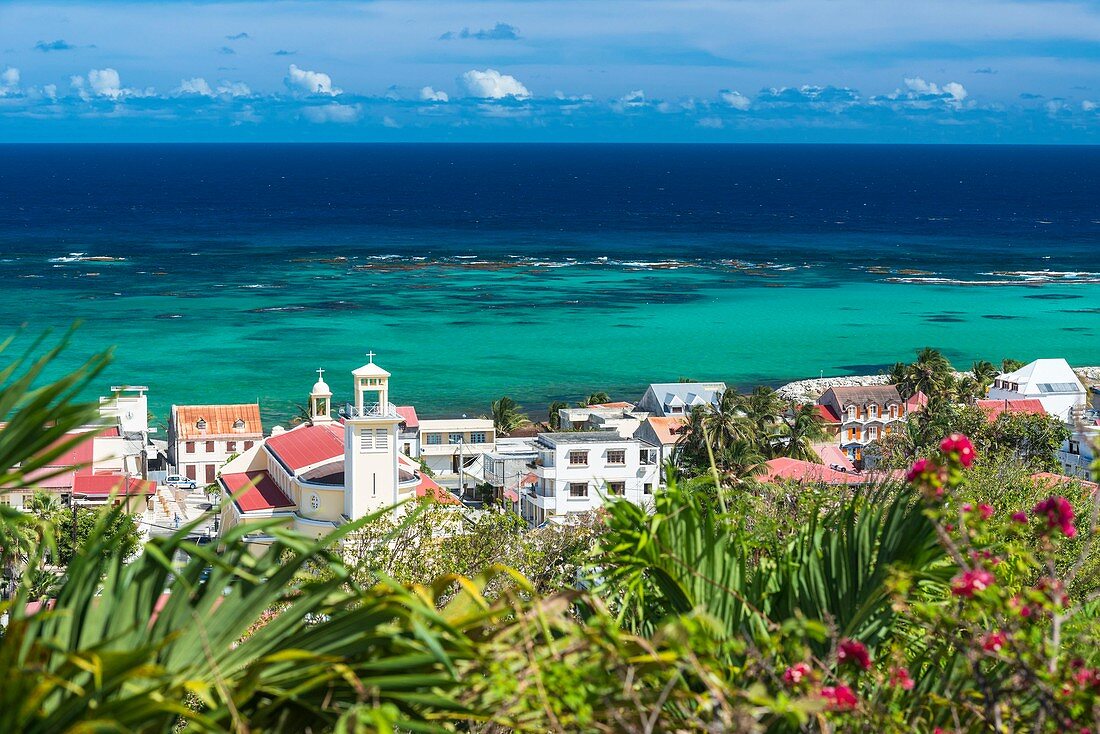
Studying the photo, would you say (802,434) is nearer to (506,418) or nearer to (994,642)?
(506,418)

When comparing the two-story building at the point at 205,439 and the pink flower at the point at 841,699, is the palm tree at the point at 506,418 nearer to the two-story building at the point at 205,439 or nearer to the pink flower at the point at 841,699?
the two-story building at the point at 205,439

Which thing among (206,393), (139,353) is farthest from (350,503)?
(139,353)

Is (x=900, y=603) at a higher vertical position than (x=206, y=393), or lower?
higher

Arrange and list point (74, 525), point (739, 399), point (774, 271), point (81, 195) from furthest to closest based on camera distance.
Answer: point (81, 195), point (774, 271), point (739, 399), point (74, 525)

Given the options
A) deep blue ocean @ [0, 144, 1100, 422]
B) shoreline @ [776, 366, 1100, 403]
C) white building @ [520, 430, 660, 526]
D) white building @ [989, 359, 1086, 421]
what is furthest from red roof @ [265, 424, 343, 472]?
shoreline @ [776, 366, 1100, 403]

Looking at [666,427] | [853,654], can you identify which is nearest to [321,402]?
[666,427]

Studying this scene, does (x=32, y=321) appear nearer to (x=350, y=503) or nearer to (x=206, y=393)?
(x=206, y=393)
